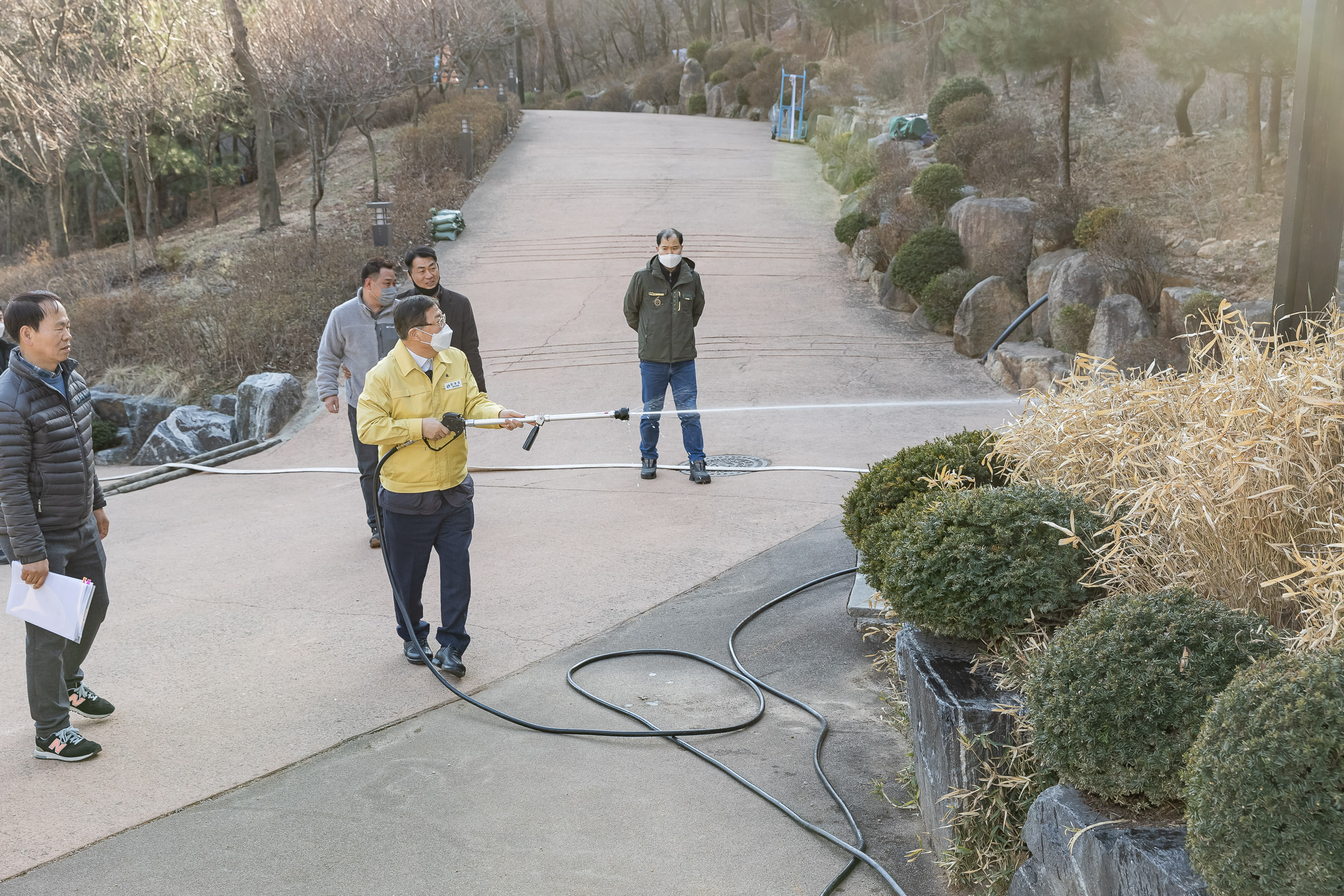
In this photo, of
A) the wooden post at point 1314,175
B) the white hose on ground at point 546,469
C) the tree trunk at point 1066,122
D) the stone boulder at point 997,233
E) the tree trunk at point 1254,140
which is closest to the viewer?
the wooden post at point 1314,175

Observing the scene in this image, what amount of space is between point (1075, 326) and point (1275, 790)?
9.30 metres

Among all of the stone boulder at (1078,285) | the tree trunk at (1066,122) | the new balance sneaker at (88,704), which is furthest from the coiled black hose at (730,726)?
the tree trunk at (1066,122)

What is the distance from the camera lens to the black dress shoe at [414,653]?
5.16m

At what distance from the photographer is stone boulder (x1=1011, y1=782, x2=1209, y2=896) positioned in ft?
8.03

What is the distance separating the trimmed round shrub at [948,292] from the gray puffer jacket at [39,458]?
10.2m

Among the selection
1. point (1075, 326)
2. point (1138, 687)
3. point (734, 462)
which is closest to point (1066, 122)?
point (1075, 326)

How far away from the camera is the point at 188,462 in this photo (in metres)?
10.8

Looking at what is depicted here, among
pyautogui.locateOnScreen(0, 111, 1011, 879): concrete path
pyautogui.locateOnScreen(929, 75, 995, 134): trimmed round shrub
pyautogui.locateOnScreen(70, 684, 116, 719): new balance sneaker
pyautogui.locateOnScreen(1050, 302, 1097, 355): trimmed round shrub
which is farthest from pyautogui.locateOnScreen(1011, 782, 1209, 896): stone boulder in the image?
pyautogui.locateOnScreen(929, 75, 995, 134): trimmed round shrub

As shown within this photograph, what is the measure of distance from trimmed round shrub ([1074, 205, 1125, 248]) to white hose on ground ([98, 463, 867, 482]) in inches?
179

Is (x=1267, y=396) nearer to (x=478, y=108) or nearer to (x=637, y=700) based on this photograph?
(x=637, y=700)

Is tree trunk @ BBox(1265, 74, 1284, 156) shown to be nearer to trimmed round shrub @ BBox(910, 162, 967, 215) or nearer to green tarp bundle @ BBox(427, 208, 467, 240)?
trimmed round shrub @ BBox(910, 162, 967, 215)

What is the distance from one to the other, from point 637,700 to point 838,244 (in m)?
13.7

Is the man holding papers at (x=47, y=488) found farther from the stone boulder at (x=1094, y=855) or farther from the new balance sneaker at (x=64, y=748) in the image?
the stone boulder at (x=1094, y=855)

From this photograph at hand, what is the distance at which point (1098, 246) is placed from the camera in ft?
35.9
